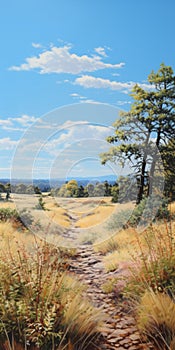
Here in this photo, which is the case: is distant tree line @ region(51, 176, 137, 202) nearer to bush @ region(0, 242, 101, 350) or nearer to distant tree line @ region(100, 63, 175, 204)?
distant tree line @ region(100, 63, 175, 204)

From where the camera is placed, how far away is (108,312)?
4.56 meters

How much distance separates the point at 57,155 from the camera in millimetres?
8922

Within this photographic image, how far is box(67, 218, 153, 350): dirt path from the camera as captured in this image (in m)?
3.66

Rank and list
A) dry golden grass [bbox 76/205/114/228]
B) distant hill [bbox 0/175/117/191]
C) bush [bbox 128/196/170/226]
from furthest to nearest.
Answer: dry golden grass [bbox 76/205/114/228]
bush [bbox 128/196/170/226]
distant hill [bbox 0/175/117/191]

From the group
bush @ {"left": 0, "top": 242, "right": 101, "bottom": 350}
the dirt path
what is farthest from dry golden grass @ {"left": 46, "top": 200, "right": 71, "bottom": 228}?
bush @ {"left": 0, "top": 242, "right": 101, "bottom": 350}

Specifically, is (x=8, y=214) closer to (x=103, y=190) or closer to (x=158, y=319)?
(x=103, y=190)

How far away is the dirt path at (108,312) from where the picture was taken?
3.66 meters

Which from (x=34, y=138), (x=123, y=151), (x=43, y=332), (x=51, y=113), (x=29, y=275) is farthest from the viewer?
(x=123, y=151)

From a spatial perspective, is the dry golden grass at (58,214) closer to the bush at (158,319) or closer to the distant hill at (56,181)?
the distant hill at (56,181)

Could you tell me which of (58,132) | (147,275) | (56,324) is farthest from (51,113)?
(56,324)

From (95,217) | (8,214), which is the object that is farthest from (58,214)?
(8,214)

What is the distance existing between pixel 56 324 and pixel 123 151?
10700 mm

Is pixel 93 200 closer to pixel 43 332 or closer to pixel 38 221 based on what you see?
pixel 38 221

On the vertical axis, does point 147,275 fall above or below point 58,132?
below
